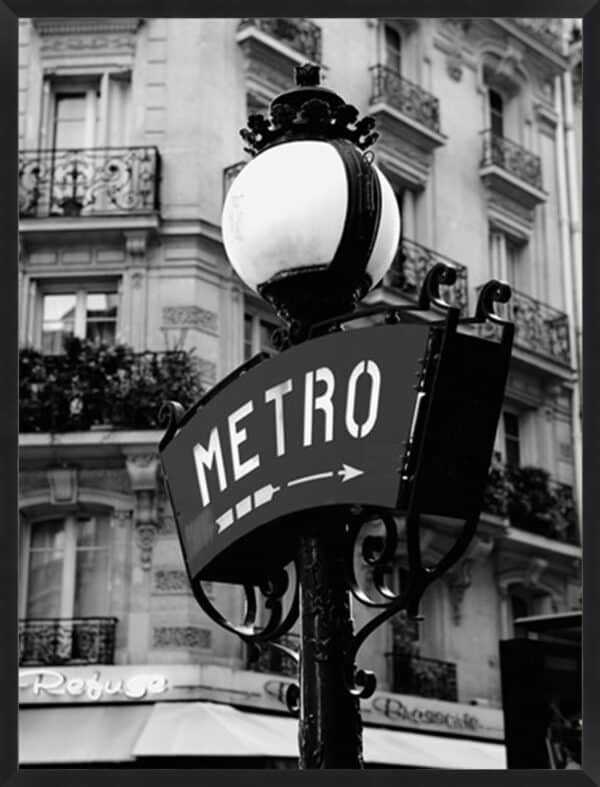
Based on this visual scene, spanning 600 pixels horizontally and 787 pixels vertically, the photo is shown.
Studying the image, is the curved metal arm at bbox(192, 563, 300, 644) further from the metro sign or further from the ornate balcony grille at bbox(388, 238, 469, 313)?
the ornate balcony grille at bbox(388, 238, 469, 313)

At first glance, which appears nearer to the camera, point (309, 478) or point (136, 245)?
point (309, 478)

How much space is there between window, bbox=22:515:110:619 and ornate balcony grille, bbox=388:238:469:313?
16.7 ft

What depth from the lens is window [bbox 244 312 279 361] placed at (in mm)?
16453

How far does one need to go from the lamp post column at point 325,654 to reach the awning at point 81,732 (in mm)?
11197

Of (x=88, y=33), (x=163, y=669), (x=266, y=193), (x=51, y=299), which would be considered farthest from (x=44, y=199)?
(x=266, y=193)

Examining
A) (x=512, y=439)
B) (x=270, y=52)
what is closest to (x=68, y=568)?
(x=270, y=52)

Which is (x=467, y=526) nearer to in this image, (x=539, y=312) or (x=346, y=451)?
(x=346, y=451)

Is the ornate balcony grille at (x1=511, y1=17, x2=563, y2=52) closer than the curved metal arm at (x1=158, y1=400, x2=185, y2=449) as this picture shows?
No

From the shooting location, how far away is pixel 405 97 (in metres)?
19.0

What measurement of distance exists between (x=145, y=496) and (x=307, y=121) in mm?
12127

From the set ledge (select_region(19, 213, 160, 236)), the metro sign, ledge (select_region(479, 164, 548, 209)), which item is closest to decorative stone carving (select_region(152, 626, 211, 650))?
ledge (select_region(19, 213, 160, 236))

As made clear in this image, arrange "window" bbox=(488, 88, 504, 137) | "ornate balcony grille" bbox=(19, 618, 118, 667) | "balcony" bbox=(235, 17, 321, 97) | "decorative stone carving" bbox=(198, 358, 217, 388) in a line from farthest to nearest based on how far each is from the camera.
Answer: "window" bbox=(488, 88, 504, 137), "balcony" bbox=(235, 17, 321, 97), "decorative stone carving" bbox=(198, 358, 217, 388), "ornate balcony grille" bbox=(19, 618, 118, 667)

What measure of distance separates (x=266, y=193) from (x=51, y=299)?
13559 millimetres

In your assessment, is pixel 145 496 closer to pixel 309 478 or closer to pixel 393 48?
pixel 393 48
